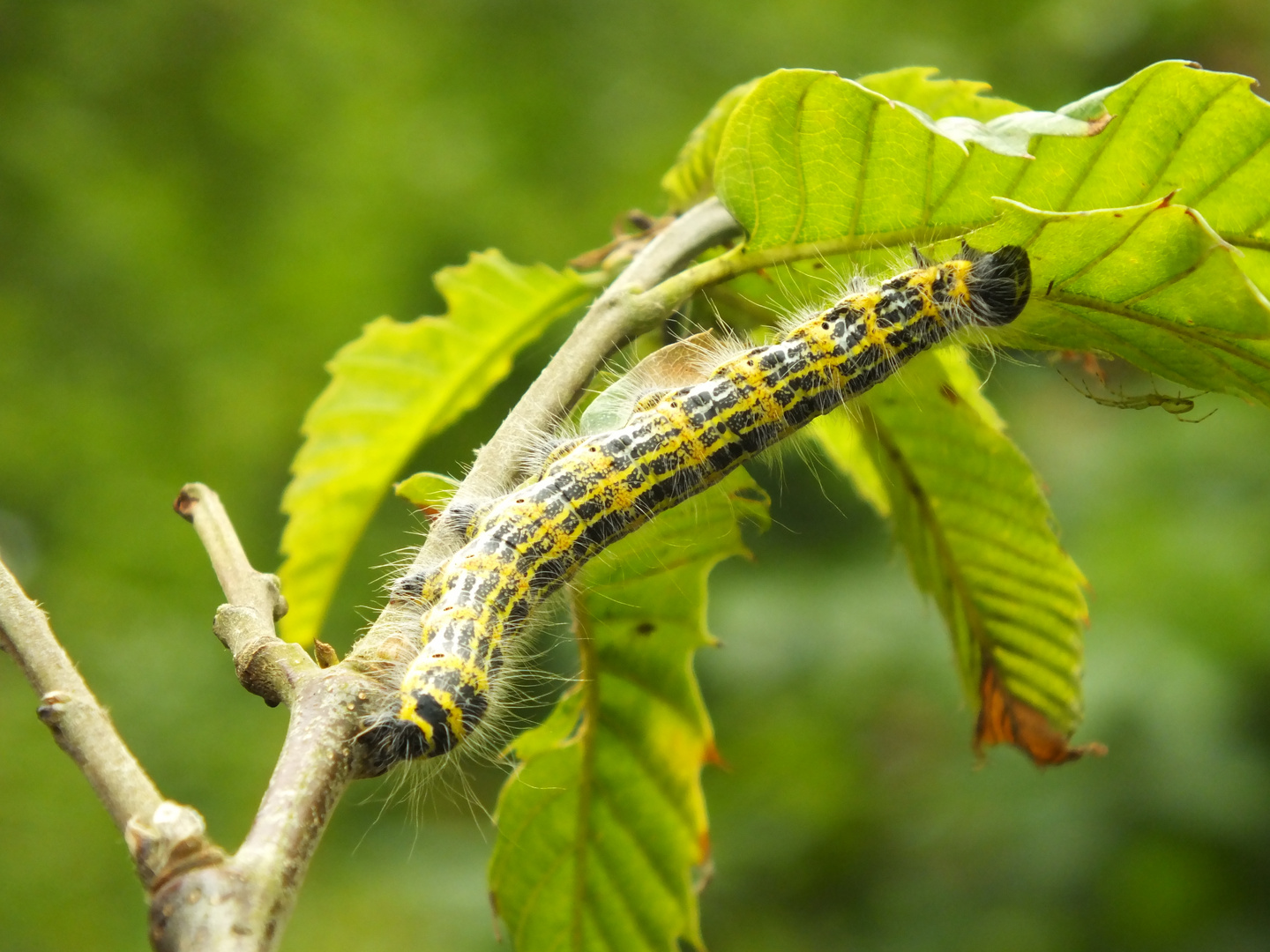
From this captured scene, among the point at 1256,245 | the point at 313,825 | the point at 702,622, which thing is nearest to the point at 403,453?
the point at 702,622

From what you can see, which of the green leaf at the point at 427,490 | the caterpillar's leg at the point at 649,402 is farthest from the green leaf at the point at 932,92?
the green leaf at the point at 427,490

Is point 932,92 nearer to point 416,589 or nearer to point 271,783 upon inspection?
point 416,589

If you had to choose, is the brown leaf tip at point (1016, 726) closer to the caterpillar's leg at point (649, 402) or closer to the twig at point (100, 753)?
the caterpillar's leg at point (649, 402)

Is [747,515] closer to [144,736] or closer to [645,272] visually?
[645,272]

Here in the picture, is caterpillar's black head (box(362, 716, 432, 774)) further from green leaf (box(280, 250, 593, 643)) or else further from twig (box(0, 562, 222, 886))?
green leaf (box(280, 250, 593, 643))

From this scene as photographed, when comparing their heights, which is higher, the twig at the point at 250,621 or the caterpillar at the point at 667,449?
the caterpillar at the point at 667,449

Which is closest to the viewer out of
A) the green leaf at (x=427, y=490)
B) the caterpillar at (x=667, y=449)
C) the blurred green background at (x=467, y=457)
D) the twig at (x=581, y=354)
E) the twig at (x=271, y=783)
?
the twig at (x=271, y=783)

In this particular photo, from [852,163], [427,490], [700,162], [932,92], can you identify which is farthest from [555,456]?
[932,92]
